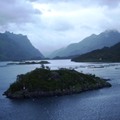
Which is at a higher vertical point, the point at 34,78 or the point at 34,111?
the point at 34,78

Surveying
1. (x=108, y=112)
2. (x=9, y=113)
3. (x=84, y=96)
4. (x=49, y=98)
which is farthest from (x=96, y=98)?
(x=9, y=113)

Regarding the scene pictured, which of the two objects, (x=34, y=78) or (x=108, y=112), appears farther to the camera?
(x=34, y=78)

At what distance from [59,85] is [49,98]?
12002 mm

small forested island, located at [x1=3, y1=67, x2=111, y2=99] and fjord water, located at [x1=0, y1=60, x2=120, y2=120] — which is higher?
small forested island, located at [x1=3, y1=67, x2=111, y2=99]

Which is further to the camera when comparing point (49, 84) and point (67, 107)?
point (49, 84)

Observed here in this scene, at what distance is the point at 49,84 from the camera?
12038 centimetres

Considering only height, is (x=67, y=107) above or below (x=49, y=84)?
below

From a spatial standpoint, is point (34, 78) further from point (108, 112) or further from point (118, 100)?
point (108, 112)

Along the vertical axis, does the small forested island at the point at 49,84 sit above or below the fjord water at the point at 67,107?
above

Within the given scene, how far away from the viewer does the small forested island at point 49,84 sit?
115 meters

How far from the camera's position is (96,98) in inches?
4294

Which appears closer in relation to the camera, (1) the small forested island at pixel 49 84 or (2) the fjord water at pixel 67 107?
(2) the fjord water at pixel 67 107

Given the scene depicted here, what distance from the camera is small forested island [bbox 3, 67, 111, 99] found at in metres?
115

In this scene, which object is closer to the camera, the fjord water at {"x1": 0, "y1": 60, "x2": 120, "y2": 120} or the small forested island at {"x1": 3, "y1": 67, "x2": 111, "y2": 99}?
the fjord water at {"x1": 0, "y1": 60, "x2": 120, "y2": 120}
